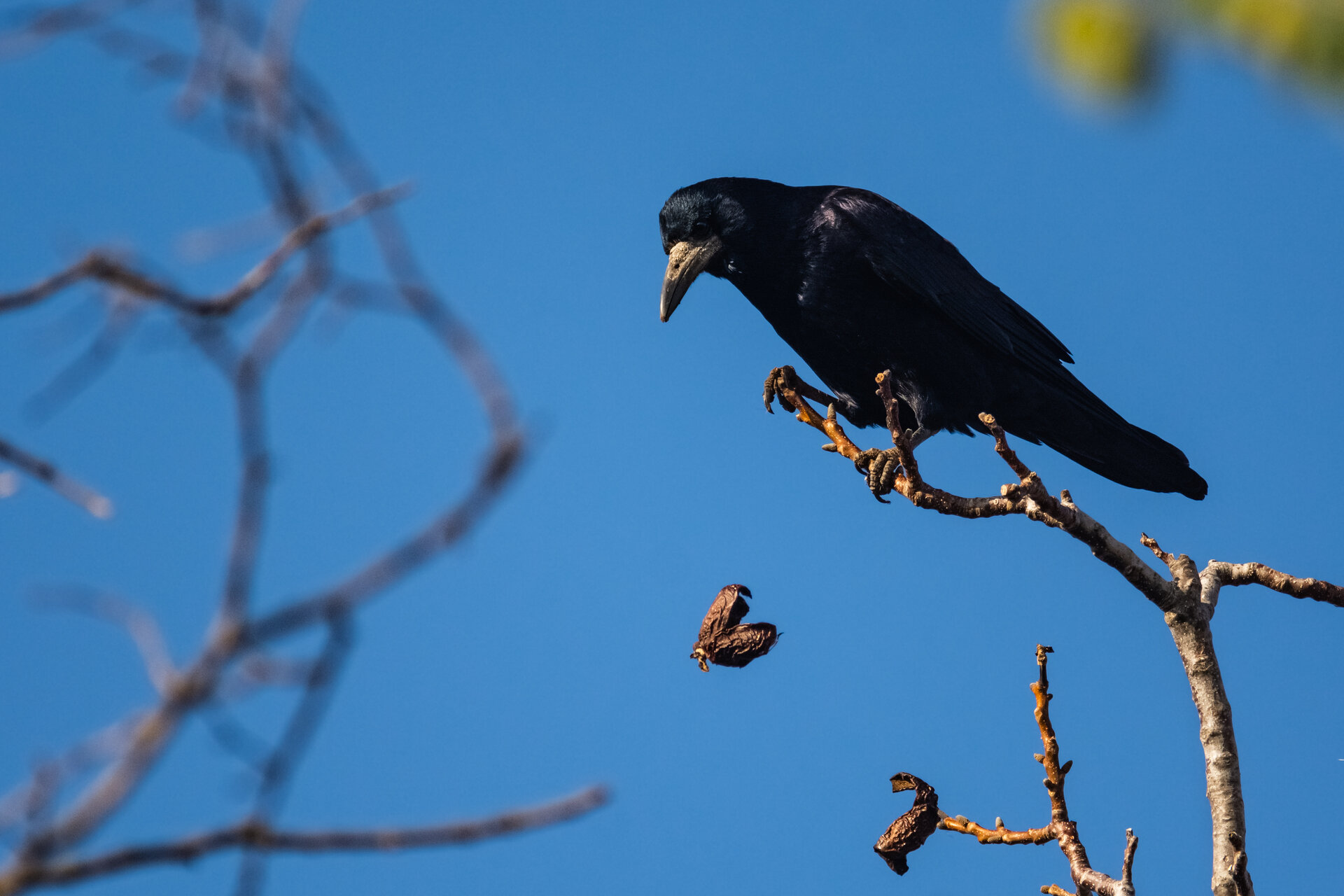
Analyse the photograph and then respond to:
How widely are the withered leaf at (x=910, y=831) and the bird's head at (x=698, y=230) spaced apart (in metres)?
2.70

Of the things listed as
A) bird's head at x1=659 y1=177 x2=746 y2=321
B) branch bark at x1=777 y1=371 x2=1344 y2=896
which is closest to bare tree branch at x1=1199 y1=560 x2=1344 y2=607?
branch bark at x1=777 y1=371 x2=1344 y2=896

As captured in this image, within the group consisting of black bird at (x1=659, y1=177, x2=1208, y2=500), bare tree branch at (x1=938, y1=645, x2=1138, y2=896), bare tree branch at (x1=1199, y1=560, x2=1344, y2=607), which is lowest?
bare tree branch at (x1=938, y1=645, x2=1138, y2=896)

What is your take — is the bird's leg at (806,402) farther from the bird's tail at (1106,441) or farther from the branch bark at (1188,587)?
the bird's tail at (1106,441)

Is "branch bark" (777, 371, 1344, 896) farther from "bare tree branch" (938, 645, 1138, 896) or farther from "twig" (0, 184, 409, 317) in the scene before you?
"twig" (0, 184, 409, 317)

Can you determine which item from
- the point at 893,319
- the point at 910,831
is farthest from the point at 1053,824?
the point at 893,319

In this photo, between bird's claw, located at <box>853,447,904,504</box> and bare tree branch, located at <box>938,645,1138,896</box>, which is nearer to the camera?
bare tree branch, located at <box>938,645,1138,896</box>

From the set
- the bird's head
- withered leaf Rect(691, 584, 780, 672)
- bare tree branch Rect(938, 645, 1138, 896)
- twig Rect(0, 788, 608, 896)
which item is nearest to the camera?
twig Rect(0, 788, 608, 896)

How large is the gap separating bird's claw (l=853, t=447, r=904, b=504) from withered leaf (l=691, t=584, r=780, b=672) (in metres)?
0.80

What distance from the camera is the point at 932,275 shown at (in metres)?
5.39

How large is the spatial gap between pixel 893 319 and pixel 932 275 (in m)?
0.35

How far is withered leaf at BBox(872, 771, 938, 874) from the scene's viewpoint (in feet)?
11.2

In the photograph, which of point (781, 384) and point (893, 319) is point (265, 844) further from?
point (893, 319)

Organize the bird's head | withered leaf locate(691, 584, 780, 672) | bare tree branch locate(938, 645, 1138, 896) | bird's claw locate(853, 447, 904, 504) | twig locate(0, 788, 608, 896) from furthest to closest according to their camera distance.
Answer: the bird's head
bird's claw locate(853, 447, 904, 504)
withered leaf locate(691, 584, 780, 672)
bare tree branch locate(938, 645, 1138, 896)
twig locate(0, 788, 608, 896)

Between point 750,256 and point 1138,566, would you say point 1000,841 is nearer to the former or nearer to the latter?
point 1138,566
